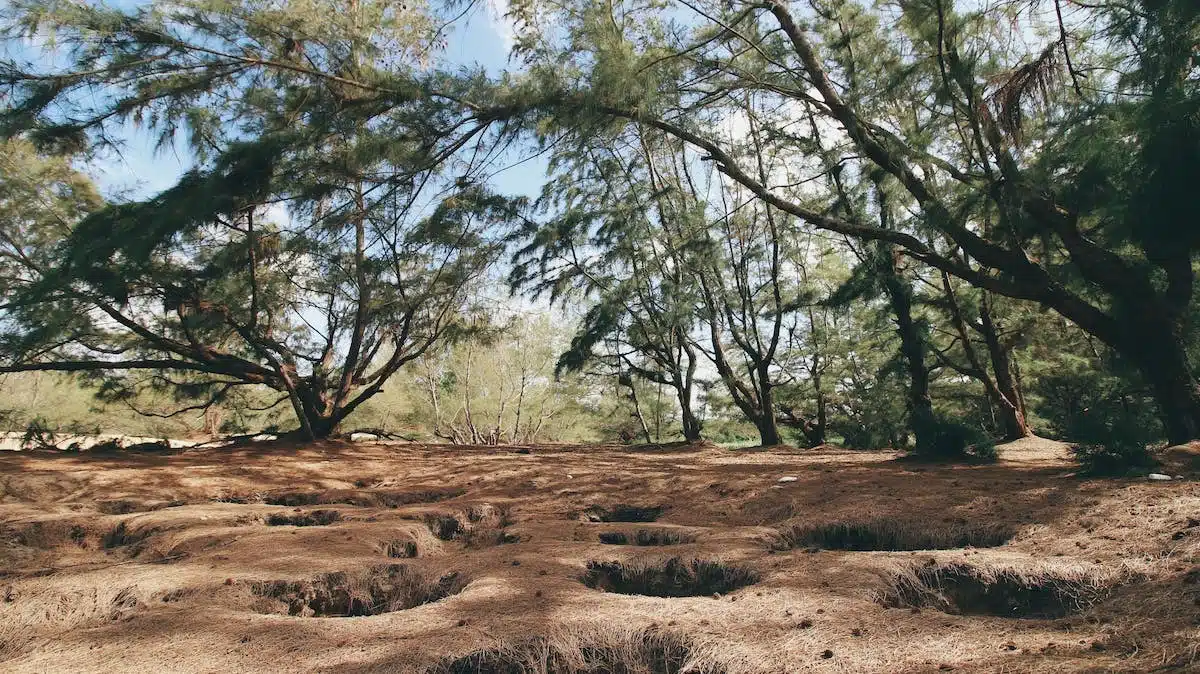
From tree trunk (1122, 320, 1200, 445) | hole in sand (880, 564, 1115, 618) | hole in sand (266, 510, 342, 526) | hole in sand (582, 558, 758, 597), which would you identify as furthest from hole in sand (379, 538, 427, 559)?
tree trunk (1122, 320, 1200, 445)

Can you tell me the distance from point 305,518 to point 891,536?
4.67m

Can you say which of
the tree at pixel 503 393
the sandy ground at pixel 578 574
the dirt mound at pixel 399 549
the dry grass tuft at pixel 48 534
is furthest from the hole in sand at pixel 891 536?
the tree at pixel 503 393

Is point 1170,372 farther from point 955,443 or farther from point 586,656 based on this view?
point 586,656

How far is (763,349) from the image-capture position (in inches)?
470

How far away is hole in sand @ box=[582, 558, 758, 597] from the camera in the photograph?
11.4 feet

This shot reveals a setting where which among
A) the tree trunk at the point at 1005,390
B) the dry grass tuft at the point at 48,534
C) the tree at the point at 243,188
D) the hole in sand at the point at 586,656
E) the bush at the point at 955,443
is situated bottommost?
the hole in sand at the point at 586,656

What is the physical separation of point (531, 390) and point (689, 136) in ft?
64.1

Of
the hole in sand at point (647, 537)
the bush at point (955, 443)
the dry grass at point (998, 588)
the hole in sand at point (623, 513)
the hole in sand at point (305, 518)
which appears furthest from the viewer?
the bush at point (955, 443)

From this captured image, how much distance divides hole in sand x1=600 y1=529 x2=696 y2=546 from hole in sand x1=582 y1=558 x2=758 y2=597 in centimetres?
61

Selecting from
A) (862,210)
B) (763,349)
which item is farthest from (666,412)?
(862,210)

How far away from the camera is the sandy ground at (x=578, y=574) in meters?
2.35

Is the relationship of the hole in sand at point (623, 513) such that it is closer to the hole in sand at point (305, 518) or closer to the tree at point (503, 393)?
the hole in sand at point (305, 518)

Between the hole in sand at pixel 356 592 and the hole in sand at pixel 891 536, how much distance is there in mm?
2139

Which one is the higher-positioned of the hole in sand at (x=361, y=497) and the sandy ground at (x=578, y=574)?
the hole in sand at (x=361, y=497)
